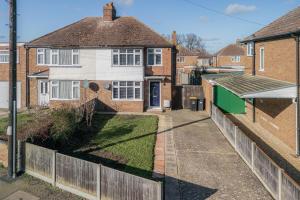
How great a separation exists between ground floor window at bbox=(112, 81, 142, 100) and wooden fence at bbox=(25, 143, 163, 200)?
13.0 meters

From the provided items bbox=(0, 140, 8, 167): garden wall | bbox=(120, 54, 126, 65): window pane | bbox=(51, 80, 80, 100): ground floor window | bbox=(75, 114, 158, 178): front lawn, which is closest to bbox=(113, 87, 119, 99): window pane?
bbox=(120, 54, 126, 65): window pane

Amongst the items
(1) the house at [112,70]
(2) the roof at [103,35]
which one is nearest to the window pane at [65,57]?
(1) the house at [112,70]

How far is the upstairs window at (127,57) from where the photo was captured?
22750 millimetres

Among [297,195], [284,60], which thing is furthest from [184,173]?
[284,60]

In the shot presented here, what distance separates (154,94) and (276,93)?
11633mm

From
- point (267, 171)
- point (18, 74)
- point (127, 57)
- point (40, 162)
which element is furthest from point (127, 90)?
point (267, 171)

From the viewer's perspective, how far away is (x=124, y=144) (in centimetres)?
1362

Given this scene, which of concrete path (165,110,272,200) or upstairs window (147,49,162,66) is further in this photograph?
upstairs window (147,49,162,66)

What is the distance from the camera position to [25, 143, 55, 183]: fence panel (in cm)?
974

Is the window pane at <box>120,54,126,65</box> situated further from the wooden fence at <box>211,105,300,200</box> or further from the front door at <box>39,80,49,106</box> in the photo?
the wooden fence at <box>211,105,300,200</box>

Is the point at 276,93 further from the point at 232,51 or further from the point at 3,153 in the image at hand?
the point at 232,51

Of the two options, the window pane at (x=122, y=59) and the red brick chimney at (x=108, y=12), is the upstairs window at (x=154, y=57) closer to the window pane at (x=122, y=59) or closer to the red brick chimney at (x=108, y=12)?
the window pane at (x=122, y=59)

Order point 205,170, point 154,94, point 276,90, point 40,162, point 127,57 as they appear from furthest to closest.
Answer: point 154,94, point 127,57, point 276,90, point 205,170, point 40,162

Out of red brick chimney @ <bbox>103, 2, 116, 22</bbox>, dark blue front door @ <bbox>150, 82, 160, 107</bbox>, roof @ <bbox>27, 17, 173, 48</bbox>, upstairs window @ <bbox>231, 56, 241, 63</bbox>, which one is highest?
upstairs window @ <bbox>231, 56, 241, 63</bbox>
